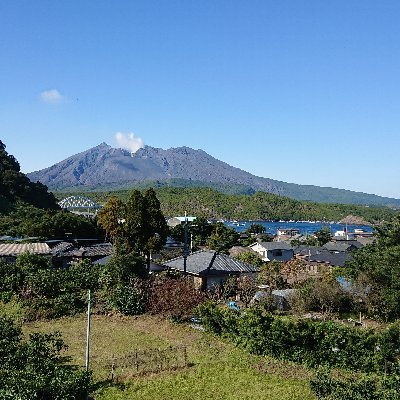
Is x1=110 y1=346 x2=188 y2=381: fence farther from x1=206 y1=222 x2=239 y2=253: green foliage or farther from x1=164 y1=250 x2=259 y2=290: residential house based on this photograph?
x1=206 y1=222 x2=239 y2=253: green foliage

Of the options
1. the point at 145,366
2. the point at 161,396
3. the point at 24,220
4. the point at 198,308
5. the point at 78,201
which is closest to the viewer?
the point at 161,396

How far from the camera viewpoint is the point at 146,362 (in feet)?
45.3

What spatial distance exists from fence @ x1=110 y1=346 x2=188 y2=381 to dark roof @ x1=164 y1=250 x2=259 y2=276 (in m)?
10.1

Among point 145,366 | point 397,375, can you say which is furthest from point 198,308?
point 397,375

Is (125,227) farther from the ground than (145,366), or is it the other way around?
(125,227)

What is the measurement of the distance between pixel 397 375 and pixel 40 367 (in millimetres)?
9345

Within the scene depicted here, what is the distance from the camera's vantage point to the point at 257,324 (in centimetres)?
1528

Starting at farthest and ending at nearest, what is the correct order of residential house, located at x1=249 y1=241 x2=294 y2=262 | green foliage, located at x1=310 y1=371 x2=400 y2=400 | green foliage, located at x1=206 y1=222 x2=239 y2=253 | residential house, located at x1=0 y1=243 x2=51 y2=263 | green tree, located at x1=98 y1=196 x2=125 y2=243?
1. green foliage, located at x1=206 y1=222 x2=239 y2=253
2. residential house, located at x1=249 y1=241 x2=294 y2=262
3. green tree, located at x1=98 y1=196 x2=125 y2=243
4. residential house, located at x1=0 y1=243 x2=51 y2=263
5. green foliage, located at x1=310 y1=371 x2=400 y2=400

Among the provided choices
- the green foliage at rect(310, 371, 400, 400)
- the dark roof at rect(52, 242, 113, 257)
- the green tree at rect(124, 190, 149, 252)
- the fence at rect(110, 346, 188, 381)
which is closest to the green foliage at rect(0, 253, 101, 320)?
the green tree at rect(124, 190, 149, 252)

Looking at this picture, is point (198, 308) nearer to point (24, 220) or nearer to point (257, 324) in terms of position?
point (257, 324)

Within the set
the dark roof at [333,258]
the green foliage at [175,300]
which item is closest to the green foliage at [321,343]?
the green foliage at [175,300]

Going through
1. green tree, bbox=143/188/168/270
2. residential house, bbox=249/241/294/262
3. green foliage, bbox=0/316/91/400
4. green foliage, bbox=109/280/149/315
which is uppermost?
green tree, bbox=143/188/168/270

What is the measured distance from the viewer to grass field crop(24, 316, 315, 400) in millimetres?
11727

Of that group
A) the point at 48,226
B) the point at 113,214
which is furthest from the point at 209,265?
the point at 48,226
